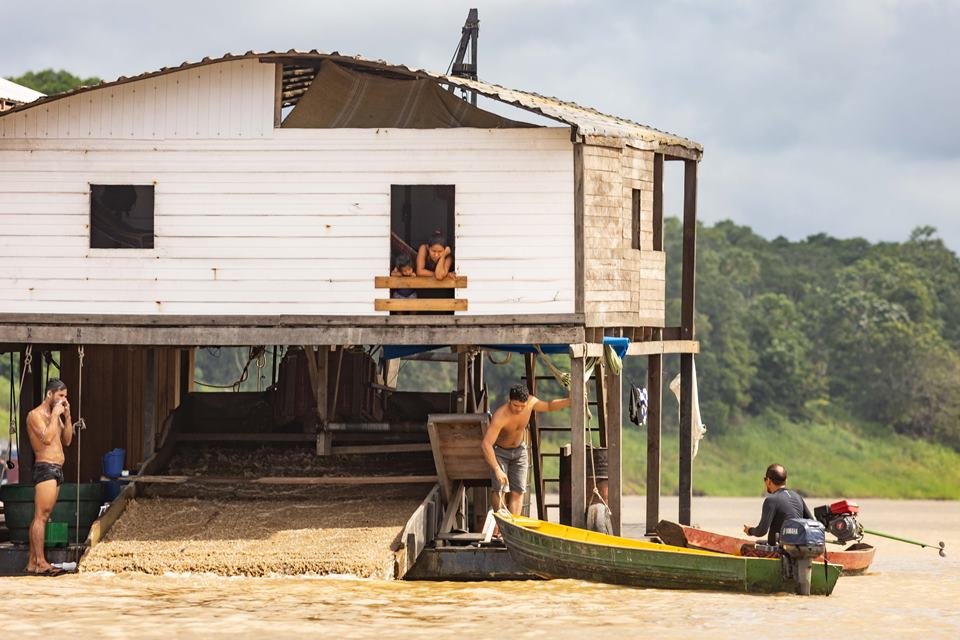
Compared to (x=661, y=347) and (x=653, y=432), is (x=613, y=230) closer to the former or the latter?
(x=661, y=347)

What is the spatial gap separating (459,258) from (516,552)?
12.5 ft

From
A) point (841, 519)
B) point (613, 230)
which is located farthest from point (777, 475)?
point (613, 230)

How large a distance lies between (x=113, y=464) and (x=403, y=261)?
5.06m

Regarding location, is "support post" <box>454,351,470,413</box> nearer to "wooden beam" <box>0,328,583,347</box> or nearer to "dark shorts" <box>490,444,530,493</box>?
"dark shorts" <box>490,444,530,493</box>

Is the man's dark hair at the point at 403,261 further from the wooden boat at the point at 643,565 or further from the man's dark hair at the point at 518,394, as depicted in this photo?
the wooden boat at the point at 643,565

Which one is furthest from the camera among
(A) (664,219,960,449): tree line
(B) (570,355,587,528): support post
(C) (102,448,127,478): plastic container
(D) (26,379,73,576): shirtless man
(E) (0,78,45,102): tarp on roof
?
(A) (664,219,960,449): tree line

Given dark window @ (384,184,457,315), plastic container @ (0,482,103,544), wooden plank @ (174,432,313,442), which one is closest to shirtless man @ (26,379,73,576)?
plastic container @ (0,482,103,544)

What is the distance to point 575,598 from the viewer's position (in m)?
17.9

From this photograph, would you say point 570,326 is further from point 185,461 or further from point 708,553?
point 185,461

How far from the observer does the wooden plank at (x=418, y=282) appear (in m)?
20.5

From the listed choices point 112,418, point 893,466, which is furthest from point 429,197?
point 893,466

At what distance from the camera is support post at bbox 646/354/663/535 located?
1008 inches

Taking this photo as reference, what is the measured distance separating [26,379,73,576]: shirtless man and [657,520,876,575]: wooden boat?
A: 748 centimetres

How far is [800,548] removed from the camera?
17469mm
